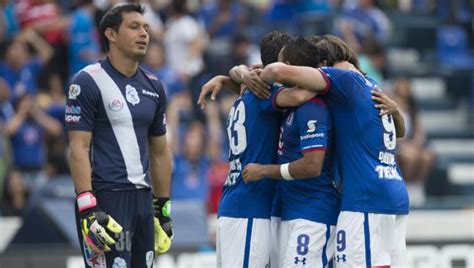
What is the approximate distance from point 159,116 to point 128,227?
940mm

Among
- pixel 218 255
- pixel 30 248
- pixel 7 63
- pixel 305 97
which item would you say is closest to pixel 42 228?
pixel 30 248

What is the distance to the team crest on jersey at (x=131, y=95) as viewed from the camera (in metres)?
9.88

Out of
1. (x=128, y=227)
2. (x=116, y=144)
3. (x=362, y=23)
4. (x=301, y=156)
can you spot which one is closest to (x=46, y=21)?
(x=362, y=23)

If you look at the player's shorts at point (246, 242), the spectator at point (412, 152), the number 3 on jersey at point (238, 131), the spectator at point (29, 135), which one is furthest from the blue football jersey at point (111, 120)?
the spectator at point (412, 152)

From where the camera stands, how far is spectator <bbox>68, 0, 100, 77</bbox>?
17.4 m

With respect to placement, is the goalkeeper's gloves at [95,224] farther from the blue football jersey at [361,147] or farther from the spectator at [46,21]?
the spectator at [46,21]

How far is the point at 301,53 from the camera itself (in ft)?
31.7

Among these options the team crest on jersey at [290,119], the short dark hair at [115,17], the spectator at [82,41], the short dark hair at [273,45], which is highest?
the spectator at [82,41]

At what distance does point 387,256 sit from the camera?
9.54 meters

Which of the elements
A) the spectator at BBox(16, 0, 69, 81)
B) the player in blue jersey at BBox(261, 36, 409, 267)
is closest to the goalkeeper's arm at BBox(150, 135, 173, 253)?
the player in blue jersey at BBox(261, 36, 409, 267)

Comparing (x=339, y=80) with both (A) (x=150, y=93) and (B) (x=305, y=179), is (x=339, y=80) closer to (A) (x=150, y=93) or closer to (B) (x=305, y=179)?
(B) (x=305, y=179)

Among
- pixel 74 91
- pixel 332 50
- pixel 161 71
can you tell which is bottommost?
pixel 74 91

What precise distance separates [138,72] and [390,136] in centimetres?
205

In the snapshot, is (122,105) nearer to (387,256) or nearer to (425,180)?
(387,256)
